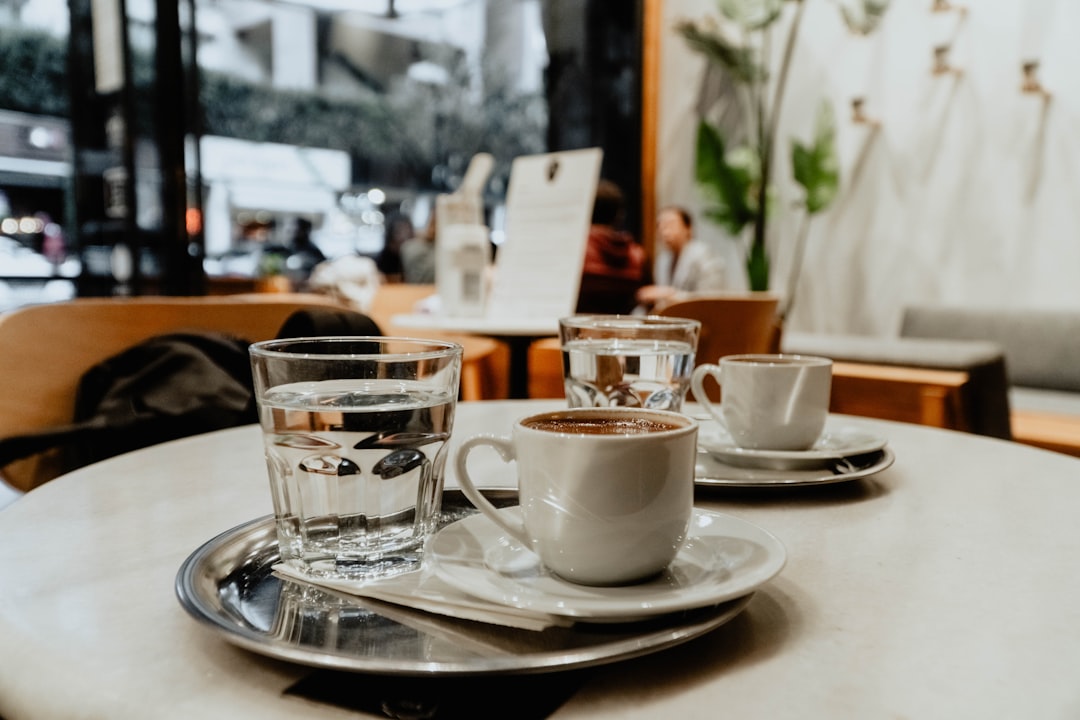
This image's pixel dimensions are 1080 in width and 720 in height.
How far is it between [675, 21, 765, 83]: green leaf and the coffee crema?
15.3 ft

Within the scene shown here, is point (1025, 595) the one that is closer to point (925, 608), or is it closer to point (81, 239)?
point (925, 608)

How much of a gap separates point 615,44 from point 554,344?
4114mm

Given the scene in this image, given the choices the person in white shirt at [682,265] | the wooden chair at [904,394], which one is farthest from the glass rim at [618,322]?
the person in white shirt at [682,265]

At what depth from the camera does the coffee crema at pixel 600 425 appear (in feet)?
1.71

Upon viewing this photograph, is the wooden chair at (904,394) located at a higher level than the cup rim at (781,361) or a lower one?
lower

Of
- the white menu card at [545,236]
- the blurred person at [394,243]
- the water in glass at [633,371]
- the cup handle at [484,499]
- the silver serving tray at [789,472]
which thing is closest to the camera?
the cup handle at [484,499]

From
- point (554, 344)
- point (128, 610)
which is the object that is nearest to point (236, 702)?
point (128, 610)

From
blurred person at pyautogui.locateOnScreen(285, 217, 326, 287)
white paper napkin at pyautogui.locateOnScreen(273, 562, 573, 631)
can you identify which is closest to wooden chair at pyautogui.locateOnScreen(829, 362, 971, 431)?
white paper napkin at pyautogui.locateOnScreen(273, 562, 573, 631)

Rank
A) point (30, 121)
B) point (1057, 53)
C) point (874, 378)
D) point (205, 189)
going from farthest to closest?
point (1057, 53) < point (205, 189) < point (30, 121) < point (874, 378)

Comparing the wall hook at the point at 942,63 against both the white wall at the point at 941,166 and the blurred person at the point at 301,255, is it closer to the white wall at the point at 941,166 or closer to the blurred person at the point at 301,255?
the white wall at the point at 941,166

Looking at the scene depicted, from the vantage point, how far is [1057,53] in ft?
13.3

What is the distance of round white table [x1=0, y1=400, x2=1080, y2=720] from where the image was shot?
0.36 m

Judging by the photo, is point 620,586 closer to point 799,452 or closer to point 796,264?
point 799,452

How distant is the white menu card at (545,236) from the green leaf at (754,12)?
289 centimetres
